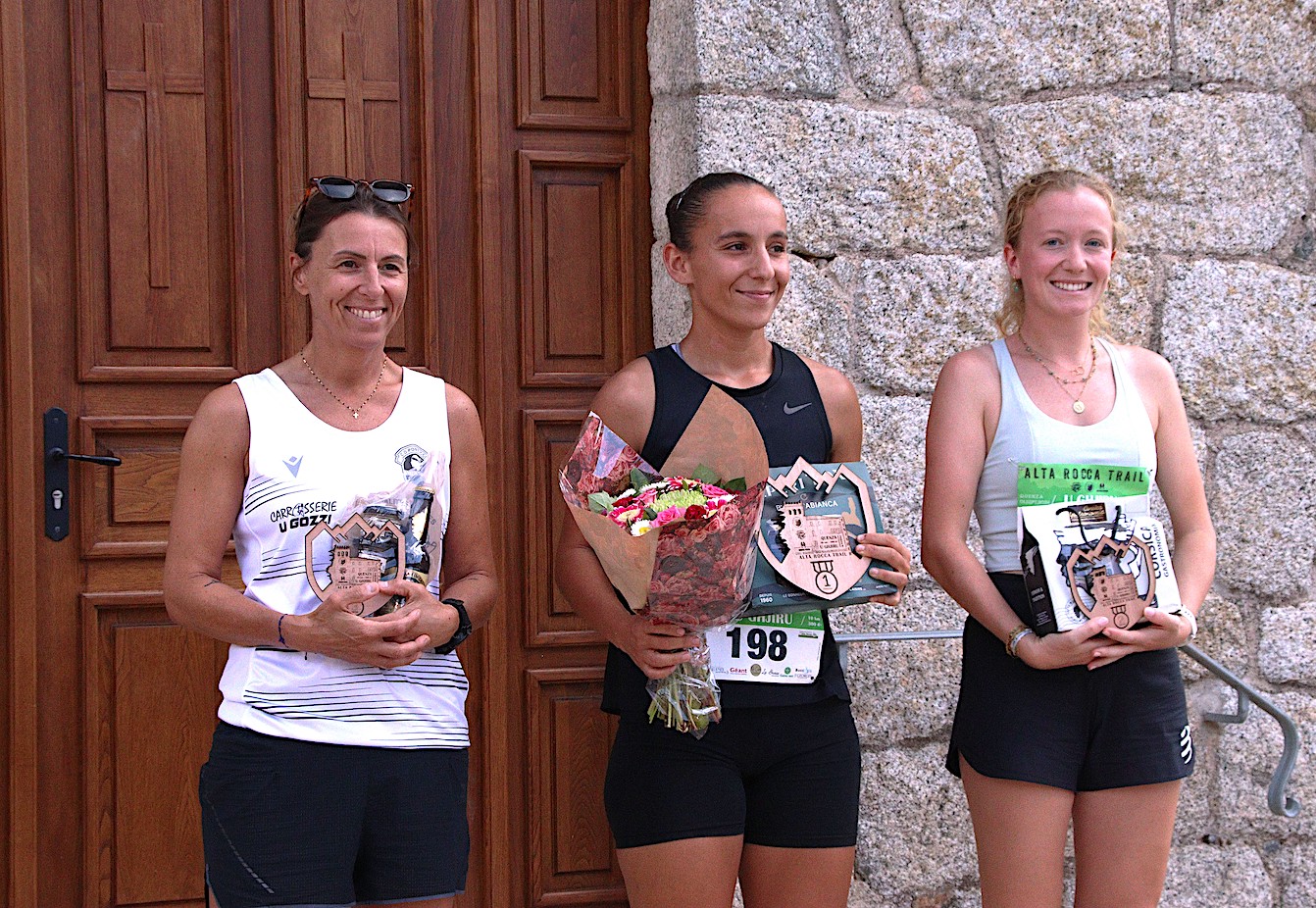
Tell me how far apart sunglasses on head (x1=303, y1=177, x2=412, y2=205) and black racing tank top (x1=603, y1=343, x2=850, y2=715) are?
1.78 feet

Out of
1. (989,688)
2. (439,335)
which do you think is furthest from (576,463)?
A: (439,335)

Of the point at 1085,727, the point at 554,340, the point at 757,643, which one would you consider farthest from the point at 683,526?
the point at 554,340

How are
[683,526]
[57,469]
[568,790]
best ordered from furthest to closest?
1. [568,790]
2. [57,469]
3. [683,526]

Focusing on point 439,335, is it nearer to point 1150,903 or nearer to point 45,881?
point 45,881

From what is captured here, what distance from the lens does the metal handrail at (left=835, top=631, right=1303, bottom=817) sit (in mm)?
2838

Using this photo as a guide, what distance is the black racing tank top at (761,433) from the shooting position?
220 cm

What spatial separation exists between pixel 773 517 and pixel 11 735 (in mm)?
1857

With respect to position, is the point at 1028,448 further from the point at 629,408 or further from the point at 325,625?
the point at 325,625

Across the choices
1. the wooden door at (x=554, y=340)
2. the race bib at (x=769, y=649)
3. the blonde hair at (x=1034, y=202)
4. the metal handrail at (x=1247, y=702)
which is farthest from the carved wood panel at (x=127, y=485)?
the blonde hair at (x=1034, y=202)

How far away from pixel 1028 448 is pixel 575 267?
1.33 meters

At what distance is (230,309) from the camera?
2.95 m

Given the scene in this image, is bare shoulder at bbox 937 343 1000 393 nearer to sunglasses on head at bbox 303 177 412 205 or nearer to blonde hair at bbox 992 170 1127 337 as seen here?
blonde hair at bbox 992 170 1127 337

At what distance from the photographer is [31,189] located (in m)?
2.84

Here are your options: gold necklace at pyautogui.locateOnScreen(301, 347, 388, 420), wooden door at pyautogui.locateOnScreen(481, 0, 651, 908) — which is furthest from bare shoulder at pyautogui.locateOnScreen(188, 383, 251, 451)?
wooden door at pyautogui.locateOnScreen(481, 0, 651, 908)
